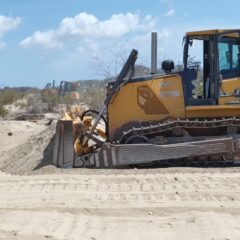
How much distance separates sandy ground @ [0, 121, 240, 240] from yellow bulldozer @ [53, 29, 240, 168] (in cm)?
52

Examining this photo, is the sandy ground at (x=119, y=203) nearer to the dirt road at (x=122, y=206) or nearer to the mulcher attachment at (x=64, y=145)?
the dirt road at (x=122, y=206)

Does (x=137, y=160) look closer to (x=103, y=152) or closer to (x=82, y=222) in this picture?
(x=103, y=152)

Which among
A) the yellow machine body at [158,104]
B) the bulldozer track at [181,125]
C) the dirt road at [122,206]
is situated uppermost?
the yellow machine body at [158,104]

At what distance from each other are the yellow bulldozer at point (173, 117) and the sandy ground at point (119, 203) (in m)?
0.52

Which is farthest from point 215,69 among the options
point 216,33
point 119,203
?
point 119,203

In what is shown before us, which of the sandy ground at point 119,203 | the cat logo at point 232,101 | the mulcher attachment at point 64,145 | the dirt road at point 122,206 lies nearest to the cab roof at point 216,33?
the cat logo at point 232,101

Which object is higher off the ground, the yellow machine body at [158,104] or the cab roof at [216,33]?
the cab roof at [216,33]

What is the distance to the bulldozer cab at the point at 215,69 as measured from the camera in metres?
12.8

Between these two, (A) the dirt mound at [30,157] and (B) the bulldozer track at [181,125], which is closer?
(B) the bulldozer track at [181,125]

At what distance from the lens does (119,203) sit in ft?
30.1

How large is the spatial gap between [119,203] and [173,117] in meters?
Answer: 4.34

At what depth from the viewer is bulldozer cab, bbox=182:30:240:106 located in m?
12.8

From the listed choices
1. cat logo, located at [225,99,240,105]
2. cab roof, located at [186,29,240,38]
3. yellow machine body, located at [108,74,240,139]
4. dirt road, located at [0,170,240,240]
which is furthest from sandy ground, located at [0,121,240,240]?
cab roof, located at [186,29,240,38]

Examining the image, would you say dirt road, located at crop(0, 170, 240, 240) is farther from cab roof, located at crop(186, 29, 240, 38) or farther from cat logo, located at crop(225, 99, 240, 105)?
cab roof, located at crop(186, 29, 240, 38)
